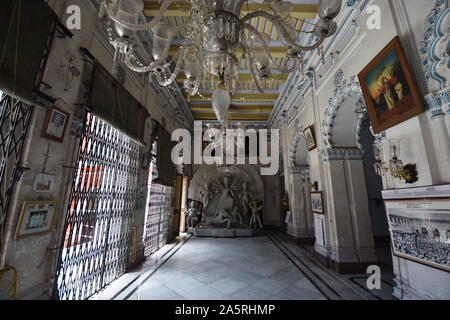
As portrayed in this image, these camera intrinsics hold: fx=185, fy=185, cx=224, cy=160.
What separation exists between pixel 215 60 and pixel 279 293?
3309mm

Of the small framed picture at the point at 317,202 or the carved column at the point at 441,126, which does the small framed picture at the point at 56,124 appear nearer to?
the carved column at the point at 441,126

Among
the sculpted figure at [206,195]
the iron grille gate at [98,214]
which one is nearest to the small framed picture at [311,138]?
the iron grille gate at [98,214]

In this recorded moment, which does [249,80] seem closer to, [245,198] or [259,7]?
[259,7]

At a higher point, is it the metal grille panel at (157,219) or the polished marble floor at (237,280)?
the metal grille panel at (157,219)

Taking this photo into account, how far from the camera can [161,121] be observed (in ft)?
18.6

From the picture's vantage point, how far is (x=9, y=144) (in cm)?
172

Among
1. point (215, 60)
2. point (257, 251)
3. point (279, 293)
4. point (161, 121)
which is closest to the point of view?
point (215, 60)

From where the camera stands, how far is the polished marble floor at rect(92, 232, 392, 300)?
280 centimetres

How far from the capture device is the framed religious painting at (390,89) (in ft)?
6.75

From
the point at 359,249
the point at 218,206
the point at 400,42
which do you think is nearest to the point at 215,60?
the point at 400,42

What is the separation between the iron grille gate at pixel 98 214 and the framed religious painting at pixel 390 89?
13.5 feet

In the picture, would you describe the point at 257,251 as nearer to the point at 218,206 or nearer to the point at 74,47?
the point at 218,206

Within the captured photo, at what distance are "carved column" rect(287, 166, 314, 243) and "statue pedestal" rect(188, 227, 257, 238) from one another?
1.75m
